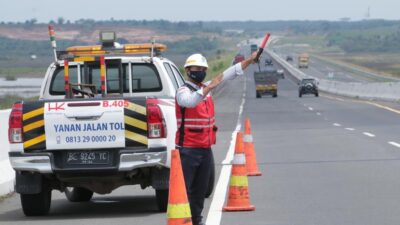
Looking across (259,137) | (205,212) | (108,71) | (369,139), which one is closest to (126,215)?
(205,212)

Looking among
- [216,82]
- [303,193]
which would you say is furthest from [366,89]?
[216,82]

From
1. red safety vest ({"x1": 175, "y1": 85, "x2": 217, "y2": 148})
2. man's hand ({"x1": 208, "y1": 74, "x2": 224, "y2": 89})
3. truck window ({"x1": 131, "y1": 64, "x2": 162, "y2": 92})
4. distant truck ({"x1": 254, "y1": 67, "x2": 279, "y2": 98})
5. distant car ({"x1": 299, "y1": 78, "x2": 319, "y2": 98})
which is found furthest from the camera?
distant truck ({"x1": 254, "y1": 67, "x2": 279, "y2": 98})

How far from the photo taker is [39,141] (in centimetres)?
1216

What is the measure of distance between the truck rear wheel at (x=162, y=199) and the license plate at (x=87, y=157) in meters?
0.81

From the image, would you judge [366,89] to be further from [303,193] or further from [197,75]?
[197,75]

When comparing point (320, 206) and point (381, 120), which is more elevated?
point (320, 206)

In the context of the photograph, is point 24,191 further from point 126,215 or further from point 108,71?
point 108,71

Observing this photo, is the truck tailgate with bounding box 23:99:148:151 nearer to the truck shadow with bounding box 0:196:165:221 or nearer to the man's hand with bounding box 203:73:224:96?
the truck shadow with bounding box 0:196:165:221

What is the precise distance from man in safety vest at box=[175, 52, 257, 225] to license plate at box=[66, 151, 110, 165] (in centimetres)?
231

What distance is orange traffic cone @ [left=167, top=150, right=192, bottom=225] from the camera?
899cm

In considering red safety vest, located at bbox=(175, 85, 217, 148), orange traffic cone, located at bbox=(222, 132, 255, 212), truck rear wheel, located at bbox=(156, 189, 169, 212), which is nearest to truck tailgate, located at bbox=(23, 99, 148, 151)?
truck rear wheel, located at bbox=(156, 189, 169, 212)

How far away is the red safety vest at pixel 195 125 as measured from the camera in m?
9.83

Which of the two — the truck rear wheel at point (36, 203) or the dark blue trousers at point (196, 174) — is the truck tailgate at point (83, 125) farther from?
the dark blue trousers at point (196, 174)

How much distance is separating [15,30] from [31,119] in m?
134
